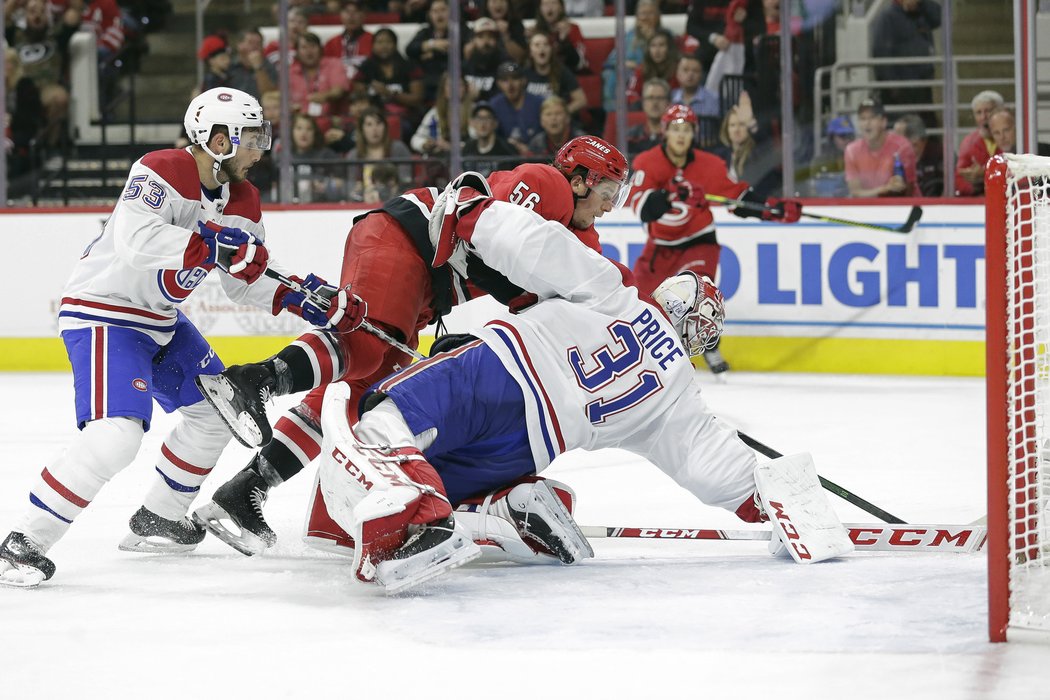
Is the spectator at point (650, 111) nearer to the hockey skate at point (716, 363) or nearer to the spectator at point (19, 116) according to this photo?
the hockey skate at point (716, 363)

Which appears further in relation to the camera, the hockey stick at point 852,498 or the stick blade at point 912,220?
the stick blade at point 912,220

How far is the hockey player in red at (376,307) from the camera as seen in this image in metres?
3.29

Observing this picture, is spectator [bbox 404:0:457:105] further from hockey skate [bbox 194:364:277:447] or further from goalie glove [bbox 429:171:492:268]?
hockey skate [bbox 194:364:277:447]

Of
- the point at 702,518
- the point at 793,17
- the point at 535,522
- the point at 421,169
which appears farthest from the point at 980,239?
the point at 535,522

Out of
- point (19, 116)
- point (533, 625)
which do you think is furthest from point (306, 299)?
point (19, 116)

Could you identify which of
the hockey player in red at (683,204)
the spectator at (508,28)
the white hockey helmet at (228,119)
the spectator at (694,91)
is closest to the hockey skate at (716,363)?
the hockey player in red at (683,204)

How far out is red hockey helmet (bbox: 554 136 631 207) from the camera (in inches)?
143

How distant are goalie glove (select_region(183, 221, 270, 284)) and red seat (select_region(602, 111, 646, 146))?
14.7ft

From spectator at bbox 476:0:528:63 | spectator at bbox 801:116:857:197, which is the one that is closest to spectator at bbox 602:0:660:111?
spectator at bbox 476:0:528:63

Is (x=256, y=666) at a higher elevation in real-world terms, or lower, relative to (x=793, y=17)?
lower

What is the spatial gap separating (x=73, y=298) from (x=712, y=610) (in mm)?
1535

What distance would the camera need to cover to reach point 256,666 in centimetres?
249

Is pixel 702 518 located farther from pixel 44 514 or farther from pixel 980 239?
pixel 980 239

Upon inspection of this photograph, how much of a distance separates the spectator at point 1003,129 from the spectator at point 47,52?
470cm
